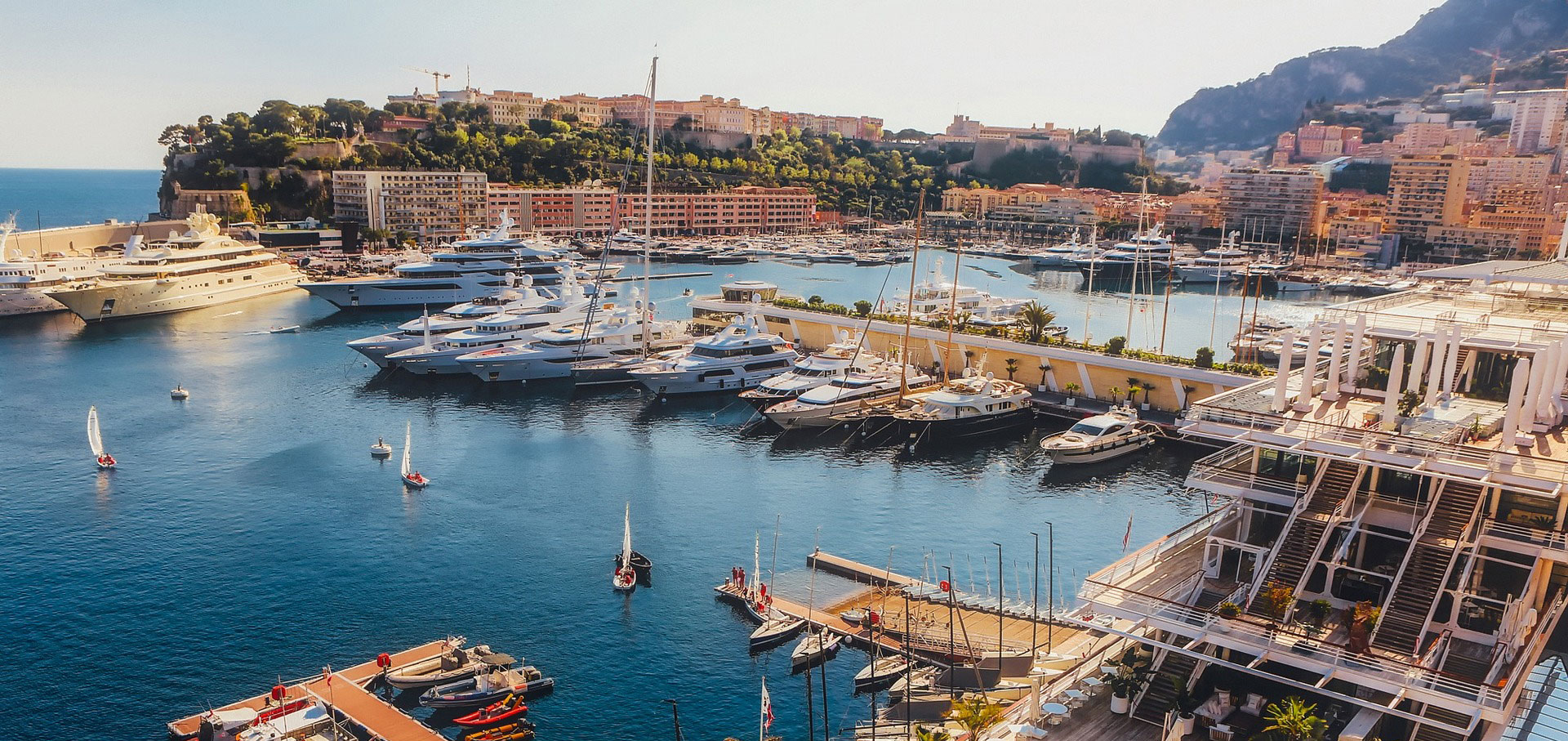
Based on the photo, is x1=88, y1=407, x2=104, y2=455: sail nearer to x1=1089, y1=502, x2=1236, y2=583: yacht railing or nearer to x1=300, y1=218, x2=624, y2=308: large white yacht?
x1=1089, y1=502, x2=1236, y2=583: yacht railing

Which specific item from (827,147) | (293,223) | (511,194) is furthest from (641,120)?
(293,223)

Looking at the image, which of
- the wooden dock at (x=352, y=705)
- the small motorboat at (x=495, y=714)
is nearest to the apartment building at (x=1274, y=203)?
the small motorboat at (x=495, y=714)

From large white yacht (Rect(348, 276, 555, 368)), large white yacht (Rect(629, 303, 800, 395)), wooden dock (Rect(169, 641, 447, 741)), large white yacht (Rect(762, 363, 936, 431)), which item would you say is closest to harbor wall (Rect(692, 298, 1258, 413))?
large white yacht (Rect(762, 363, 936, 431))

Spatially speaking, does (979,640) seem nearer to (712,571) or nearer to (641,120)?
(712,571)

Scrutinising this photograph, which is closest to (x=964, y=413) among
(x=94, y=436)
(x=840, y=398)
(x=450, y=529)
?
(x=840, y=398)

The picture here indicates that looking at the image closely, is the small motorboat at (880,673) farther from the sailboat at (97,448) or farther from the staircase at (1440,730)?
the sailboat at (97,448)

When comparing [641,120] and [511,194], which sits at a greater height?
Answer: [641,120]

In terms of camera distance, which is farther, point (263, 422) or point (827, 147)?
point (827, 147)
